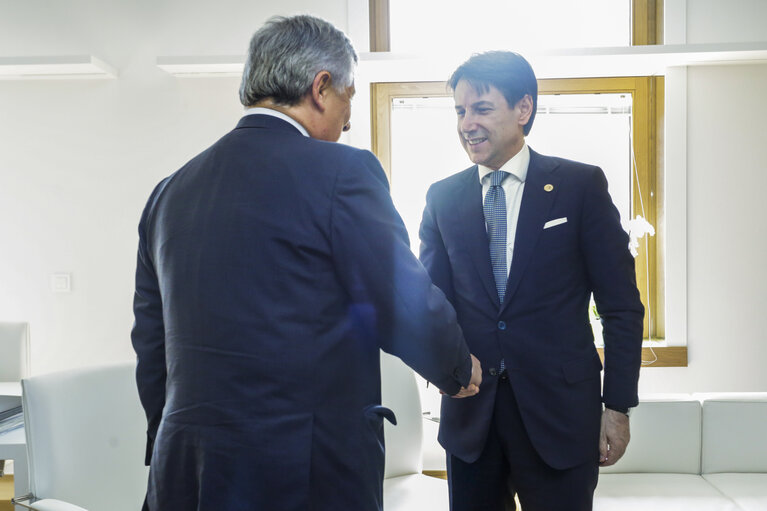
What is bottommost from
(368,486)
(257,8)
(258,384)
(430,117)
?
(368,486)

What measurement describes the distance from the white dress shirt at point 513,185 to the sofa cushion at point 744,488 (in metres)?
1.34

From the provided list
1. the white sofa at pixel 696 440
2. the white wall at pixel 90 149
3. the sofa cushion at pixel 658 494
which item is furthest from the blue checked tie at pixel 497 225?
the white wall at pixel 90 149

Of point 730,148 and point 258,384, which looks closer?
point 258,384

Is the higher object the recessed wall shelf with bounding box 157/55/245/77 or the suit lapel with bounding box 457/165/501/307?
the recessed wall shelf with bounding box 157/55/245/77

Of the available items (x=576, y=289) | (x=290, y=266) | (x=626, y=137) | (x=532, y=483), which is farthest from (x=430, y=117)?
(x=290, y=266)

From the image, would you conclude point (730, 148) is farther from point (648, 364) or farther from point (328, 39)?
point (328, 39)

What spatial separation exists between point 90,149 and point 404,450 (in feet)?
7.45

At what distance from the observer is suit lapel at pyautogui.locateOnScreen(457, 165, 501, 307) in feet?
4.48

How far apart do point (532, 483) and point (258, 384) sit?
738 millimetres

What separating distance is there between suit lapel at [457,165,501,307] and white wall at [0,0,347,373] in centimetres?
198

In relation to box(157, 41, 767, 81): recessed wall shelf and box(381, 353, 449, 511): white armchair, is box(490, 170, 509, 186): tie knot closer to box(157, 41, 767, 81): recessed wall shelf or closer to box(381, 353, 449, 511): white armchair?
box(381, 353, 449, 511): white armchair

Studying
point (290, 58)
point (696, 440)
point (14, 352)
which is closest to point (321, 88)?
point (290, 58)

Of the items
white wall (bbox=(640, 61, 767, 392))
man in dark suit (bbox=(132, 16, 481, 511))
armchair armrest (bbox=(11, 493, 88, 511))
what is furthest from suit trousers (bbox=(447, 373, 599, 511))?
white wall (bbox=(640, 61, 767, 392))

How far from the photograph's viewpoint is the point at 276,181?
2.93 ft
